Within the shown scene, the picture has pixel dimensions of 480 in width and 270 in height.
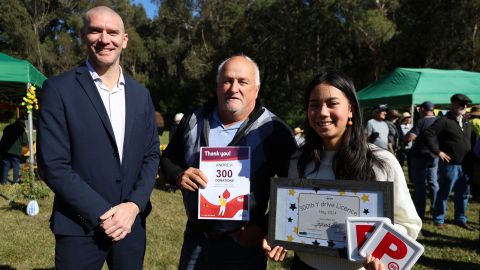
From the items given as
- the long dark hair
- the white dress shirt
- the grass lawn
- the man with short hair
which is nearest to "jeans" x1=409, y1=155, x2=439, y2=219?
the grass lawn

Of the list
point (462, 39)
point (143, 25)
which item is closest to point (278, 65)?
point (462, 39)

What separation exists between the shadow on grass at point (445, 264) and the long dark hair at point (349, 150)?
3576mm

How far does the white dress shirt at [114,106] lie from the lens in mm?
2104

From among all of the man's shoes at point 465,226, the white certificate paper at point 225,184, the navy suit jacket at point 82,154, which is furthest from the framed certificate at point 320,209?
the man's shoes at point 465,226

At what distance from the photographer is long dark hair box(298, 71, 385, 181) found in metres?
1.86

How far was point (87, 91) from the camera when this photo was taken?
2025 mm

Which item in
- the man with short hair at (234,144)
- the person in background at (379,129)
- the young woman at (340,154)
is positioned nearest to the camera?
the young woman at (340,154)

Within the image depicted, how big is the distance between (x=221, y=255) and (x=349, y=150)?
93 centimetres

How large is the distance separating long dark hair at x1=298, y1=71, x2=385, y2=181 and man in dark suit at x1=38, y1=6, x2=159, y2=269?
0.89 metres

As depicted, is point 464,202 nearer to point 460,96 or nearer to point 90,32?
point 460,96

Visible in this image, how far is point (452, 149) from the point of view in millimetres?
6289

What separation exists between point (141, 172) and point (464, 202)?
614cm

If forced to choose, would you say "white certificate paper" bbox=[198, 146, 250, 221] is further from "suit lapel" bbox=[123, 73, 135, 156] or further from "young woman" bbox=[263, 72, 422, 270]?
"suit lapel" bbox=[123, 73, 135, 156]

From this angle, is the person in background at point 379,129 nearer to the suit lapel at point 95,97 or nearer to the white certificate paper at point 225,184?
the white certificate paper at point 225,184
